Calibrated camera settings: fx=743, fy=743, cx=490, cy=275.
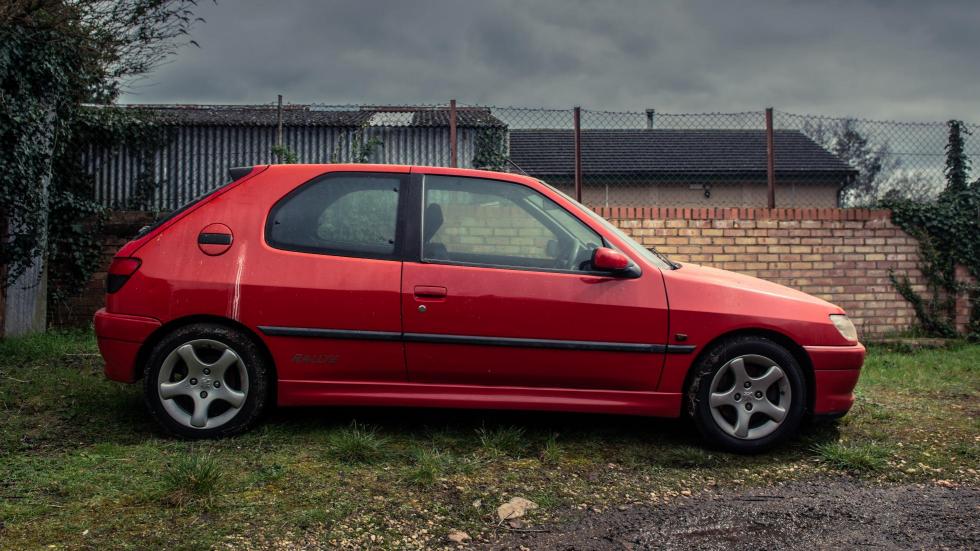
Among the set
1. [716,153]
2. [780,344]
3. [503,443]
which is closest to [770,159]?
[780,344]

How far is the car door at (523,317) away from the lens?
408 cm

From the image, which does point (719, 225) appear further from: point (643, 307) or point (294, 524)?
point (294, 524)

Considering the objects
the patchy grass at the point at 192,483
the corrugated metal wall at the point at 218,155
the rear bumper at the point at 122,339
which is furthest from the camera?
the corrugated metal wall at the point at 218,155

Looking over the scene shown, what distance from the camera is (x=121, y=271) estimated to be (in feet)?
13.7

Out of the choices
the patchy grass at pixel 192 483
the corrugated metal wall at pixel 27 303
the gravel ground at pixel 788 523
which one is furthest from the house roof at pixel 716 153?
the patchy grass at pixel 192 483

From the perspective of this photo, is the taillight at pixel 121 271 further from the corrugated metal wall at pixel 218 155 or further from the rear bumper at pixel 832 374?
the corrugated metal wall at pixel 218 155

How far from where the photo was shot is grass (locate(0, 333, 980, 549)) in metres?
3.01

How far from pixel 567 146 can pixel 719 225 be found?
2320 mm

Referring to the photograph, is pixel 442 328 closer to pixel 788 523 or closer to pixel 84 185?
pixel 788 523

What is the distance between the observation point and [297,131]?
12.8 meters

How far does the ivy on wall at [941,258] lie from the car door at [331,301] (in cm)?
691

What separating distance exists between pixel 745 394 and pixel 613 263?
1.05 meters

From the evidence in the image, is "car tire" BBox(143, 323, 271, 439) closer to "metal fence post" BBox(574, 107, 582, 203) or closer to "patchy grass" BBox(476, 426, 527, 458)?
"patchy grass" BBox(476, 426, 527, 458)

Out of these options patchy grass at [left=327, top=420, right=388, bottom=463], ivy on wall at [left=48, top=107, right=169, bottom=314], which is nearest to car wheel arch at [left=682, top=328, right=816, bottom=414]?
patchy grass at [left=327, top=420, right=388, bottom=463]
